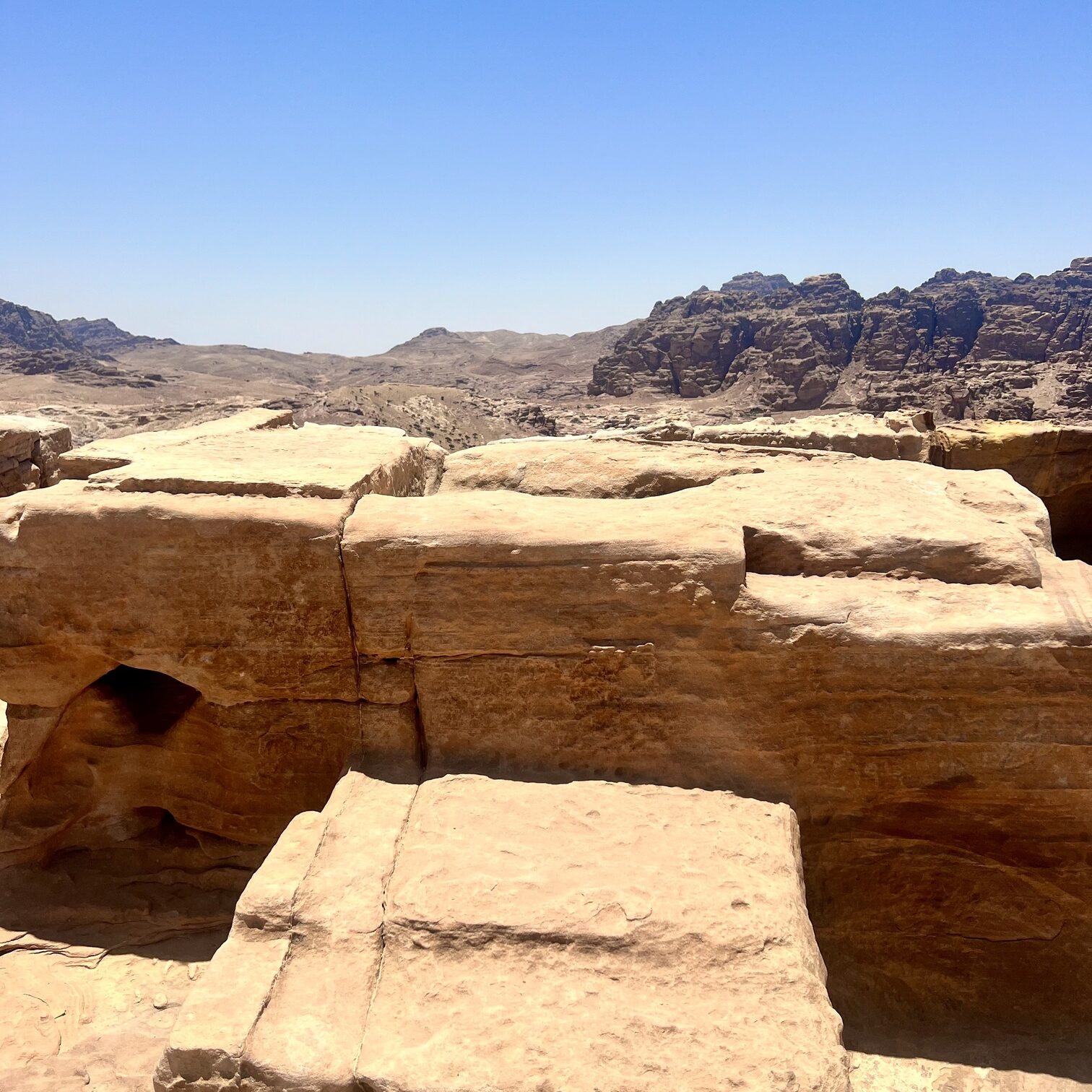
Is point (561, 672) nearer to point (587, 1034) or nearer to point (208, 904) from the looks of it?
point (587, 1034)

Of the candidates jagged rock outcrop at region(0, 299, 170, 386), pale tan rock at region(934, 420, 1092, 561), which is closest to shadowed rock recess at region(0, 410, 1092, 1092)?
pale tan rock at region(934, 420, 1092, 561)

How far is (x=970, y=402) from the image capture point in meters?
23.6

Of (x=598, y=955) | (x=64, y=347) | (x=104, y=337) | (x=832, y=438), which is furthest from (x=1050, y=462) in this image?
(x=104, y=337)

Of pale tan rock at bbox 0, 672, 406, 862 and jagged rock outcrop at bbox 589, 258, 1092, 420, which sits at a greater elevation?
jagged rock outcrop at bbox 589, 258, 1092, 420

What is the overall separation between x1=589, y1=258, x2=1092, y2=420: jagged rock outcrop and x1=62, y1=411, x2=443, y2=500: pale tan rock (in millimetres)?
34030

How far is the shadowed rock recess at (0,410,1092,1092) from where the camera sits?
2.54m

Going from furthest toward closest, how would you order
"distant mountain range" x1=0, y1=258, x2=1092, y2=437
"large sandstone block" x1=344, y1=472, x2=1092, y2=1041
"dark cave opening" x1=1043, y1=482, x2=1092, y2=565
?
"distant mountain range" x1=0, y1=258, x2=1092, y2=437 < "dark cave opening" x1=1043, y1=482, x2=1092, y2=565 < "large sandstone block" x1=344, y1=472, x2=1092, y2=1041

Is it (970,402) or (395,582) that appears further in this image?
(970,402)

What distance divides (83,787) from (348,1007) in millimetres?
2134

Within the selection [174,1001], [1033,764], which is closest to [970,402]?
[1033,764]

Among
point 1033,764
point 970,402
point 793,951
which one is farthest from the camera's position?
point 970,402

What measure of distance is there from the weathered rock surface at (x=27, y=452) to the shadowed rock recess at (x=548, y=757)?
15.2 ft

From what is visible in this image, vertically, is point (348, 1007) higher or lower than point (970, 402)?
lower

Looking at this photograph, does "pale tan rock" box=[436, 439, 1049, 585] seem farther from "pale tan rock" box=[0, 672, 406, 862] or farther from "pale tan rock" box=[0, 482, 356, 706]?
"pale tan rock" box=[0, 672, 406, 862]
